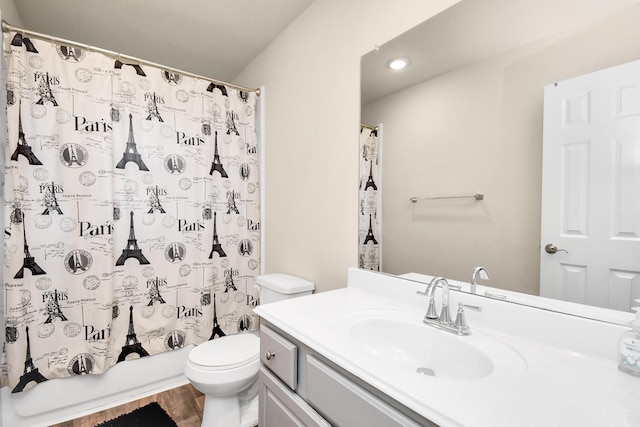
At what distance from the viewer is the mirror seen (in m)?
0.89

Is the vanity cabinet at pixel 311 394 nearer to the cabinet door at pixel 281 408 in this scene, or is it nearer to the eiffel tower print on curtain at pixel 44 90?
the cabinet door at pixel 281 408

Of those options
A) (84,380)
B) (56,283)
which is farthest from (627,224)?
(84,380)

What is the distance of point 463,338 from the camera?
917 millimetres

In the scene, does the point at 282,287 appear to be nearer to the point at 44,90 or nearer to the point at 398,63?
the point at 398,63

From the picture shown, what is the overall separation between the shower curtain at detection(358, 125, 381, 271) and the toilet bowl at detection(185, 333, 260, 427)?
0.81 meters

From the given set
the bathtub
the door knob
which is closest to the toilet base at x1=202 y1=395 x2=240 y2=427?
the bathtub

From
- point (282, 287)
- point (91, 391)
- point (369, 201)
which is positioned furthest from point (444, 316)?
point (91, 391)

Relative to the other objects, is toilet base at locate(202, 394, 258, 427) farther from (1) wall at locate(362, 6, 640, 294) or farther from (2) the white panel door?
(2) the white panel door

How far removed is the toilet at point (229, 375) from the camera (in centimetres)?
144

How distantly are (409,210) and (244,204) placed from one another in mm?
1444

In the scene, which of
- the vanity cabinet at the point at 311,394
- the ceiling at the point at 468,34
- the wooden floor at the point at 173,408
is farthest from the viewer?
the wooden floor at the point at 173,408

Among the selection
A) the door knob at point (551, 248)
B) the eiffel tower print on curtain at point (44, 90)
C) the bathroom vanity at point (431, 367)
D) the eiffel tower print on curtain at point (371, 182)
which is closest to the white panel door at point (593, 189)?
the door knob at point (551, 248)

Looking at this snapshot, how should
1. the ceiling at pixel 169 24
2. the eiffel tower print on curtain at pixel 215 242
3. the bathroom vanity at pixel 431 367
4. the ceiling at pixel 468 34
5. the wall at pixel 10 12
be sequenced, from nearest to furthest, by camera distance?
the bathroom vanity at pixel 431 367 → the ceiling at pixel 468 34 → the wall at pixel 10 12 → the ceiling at pixel 169 24 → the eiffel tower print on curtain at pixel 215 242

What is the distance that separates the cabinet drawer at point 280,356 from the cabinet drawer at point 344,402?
81 mm
